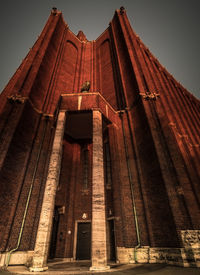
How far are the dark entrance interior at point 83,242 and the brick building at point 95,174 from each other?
52 millimetres

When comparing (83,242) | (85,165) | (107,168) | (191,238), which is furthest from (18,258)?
(191,238)

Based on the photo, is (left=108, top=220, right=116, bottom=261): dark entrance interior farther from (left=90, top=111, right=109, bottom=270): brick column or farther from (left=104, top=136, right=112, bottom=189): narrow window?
(left=90, top=111, right=109, bottom=270): brick column


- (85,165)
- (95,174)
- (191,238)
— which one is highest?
(85,165)

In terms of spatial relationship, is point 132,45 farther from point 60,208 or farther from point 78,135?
point 60,208

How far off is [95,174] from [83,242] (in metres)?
5.62

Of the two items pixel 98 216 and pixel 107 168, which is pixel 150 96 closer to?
pixel 107 168

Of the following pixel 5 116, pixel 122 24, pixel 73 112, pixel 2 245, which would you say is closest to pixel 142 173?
pixel 73 112

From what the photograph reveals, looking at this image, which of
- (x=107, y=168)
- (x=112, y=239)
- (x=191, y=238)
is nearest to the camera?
(x=191, y=238)

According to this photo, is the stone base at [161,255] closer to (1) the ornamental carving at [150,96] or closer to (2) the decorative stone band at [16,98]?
(1) the ornamental carving at [150,96]

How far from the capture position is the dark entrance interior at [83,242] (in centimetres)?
1022

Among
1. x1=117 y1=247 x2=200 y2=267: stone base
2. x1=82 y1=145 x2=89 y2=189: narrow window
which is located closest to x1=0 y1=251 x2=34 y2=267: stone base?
x1=117 y1=247 x2=200 y2=267: stone base

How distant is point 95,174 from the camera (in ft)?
26.0

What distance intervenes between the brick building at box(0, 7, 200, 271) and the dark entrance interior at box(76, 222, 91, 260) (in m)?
0.05

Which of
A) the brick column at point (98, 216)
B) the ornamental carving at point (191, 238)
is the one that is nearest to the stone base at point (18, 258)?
the brick column at point (98, 216)
